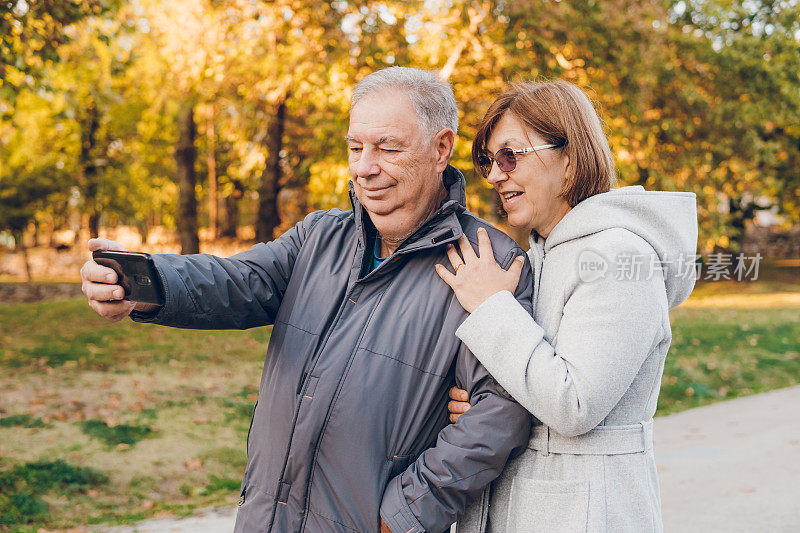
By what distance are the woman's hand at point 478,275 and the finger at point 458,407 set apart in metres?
0.29

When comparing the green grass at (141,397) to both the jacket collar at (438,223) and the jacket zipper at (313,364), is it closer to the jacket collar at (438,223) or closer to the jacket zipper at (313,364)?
the jacket zipper at (313,364)

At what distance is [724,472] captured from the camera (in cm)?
589

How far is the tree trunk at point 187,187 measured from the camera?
15234mm

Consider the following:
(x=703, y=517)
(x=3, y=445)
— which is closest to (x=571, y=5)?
(x=703, y=517)

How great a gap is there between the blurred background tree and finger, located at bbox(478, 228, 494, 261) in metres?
4.37

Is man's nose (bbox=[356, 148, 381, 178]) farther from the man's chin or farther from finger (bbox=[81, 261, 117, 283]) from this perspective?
finger (bbox=[81, 261, 117, 283])

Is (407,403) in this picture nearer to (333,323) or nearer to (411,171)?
(333,323)

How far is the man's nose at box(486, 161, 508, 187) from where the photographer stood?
2371 millimetres

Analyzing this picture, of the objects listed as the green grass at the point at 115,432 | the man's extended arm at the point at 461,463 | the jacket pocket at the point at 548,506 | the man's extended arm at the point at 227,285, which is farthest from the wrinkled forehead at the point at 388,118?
the green grass at the point at 115,432

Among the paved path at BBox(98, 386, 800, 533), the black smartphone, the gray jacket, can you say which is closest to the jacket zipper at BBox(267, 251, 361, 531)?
the gray jacket

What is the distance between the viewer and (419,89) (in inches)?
89.6

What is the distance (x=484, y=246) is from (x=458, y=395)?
49 cm

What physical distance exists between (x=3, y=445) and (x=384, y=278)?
5.10 meters

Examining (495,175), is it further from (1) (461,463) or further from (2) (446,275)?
(1) (461,463)
